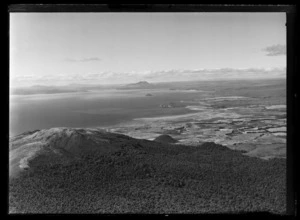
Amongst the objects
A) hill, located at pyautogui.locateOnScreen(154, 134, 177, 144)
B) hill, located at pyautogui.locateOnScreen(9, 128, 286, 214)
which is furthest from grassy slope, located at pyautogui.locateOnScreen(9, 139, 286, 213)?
→ hill, located at pyautogui.locateOnScreen(154, 134, 177, 144)

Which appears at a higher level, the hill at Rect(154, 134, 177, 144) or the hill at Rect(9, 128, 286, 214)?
the hill at Rect(154, 134, 177, 144)

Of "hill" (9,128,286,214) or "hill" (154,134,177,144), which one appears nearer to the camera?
"hill" (9,128,286,214)

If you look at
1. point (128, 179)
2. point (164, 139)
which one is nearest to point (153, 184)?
point (128, 179)

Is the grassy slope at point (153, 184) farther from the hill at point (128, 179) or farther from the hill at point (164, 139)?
the hill at point (164, 139)

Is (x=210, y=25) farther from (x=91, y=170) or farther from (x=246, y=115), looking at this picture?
(x=91, y=170)

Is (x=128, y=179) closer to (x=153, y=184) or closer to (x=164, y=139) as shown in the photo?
(x=153, y=184)

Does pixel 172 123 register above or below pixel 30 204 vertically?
above

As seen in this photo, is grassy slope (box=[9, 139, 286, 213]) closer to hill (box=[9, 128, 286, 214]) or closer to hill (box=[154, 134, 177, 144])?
hill (box=[9, 128, 286, 214])
